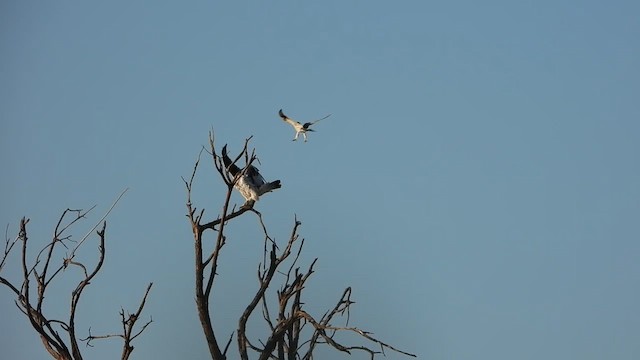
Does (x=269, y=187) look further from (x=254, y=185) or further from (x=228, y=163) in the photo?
(x=228, y=163)

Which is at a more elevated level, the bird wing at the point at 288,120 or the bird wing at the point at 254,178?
the bird wing at the point at 288,120

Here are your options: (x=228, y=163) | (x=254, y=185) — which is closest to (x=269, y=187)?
(x=254, y=185)

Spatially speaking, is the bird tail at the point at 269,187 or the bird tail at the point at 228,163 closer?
the bird tail at the point at 228,163

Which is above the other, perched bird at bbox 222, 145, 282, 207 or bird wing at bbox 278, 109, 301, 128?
bird wing at bbox 278, 109, 301, 128

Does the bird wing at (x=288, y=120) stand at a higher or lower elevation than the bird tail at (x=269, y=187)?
higher

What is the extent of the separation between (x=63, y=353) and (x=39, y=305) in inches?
23.2

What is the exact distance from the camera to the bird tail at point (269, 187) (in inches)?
435

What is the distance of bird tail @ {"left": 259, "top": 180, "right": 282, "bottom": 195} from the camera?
11055 millimetres

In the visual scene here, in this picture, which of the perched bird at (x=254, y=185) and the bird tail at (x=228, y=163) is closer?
the bird tail at (x=228, y=163)

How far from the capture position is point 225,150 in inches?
415

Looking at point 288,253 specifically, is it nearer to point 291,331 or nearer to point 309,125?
point 291,331

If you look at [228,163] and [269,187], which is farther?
[269,187]

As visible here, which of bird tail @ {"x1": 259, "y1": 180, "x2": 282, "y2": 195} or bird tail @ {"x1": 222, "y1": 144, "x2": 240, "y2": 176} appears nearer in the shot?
bird tail @ {"x1": 222, "y1": 144, "x2": 240, "y2": 176}

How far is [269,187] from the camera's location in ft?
36.3
